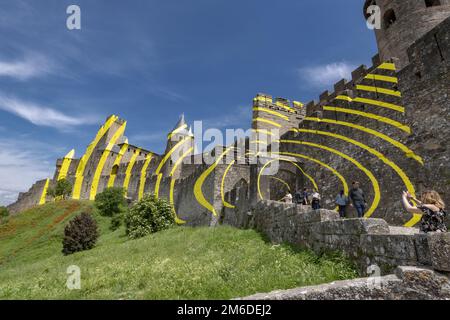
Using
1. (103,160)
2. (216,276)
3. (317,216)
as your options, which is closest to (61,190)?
(103,160)

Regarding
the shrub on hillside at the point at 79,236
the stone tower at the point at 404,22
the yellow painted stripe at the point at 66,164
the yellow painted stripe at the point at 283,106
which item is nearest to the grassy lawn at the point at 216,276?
the shrub on hillside at the point at 79,236

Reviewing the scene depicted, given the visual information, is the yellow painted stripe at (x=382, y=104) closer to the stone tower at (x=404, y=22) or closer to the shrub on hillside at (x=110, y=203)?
the stone tower at (x=404, y=22)

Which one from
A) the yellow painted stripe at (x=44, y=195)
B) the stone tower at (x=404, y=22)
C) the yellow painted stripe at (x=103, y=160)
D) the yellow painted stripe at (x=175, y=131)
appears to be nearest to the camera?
the stone tower at (x=404, y=22)

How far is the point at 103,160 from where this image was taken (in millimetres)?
56594

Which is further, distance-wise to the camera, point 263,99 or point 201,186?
point 263,99

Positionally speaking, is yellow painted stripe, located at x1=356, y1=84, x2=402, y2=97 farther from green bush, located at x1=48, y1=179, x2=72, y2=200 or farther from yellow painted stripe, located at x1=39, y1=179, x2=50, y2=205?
yellow painted stripe, located at x1=39, y1=179, x2=50, y2=205

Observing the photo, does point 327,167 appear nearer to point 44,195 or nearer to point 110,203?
point 110,203

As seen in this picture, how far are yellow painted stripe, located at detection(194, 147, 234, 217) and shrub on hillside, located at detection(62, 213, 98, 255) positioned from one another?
802 centimetres

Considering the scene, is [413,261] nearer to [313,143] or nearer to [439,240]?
[439,240]

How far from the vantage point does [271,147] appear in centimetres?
1756

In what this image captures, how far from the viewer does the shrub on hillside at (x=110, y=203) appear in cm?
3378

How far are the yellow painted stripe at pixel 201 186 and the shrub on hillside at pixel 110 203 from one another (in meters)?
→ 18.7

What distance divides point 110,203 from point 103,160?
26.0m

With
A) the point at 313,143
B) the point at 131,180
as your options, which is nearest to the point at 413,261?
the point at 313,143
